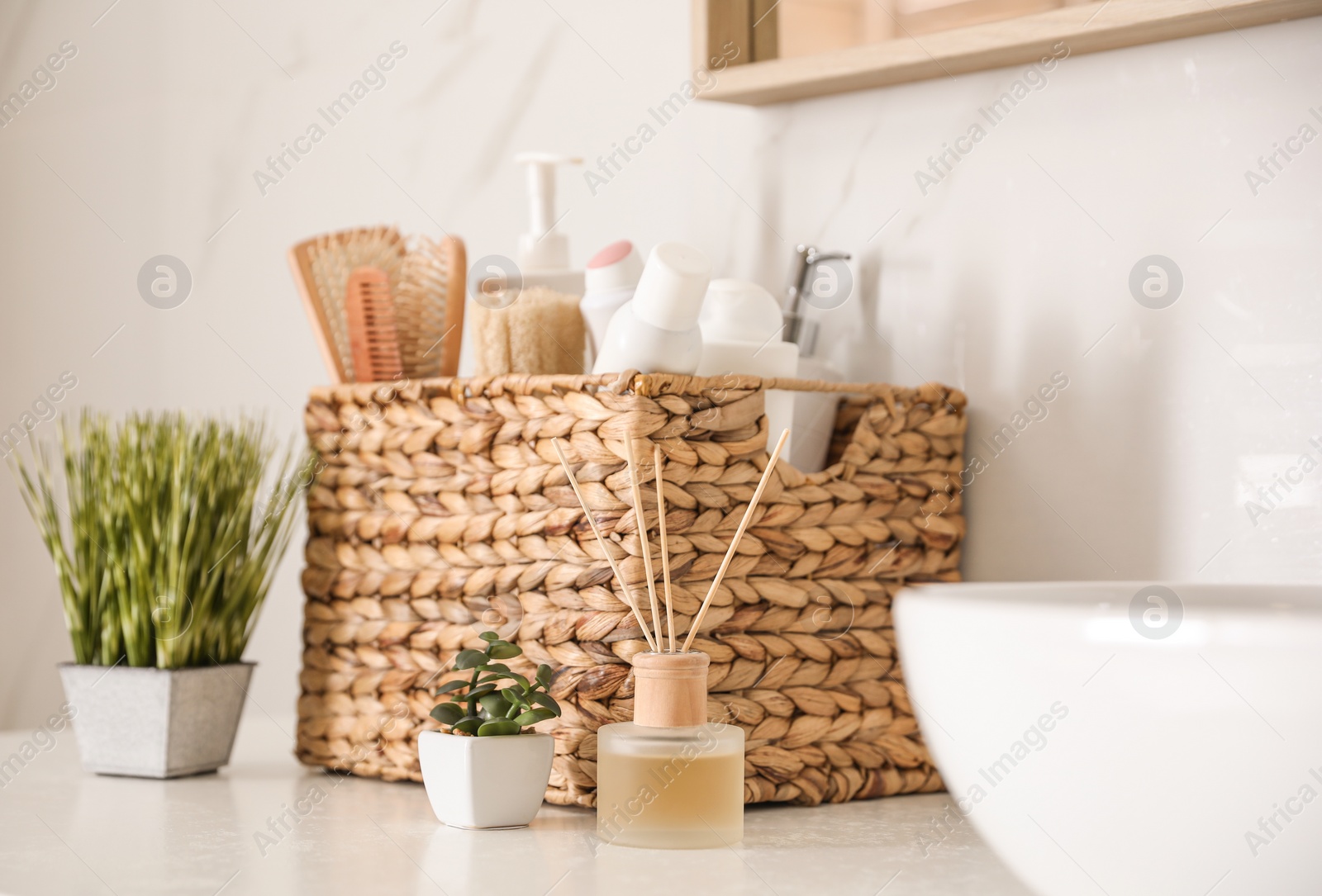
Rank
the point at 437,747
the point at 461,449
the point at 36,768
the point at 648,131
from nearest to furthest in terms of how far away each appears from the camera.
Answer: the point at 437,747 → the point at 461,449 → the point at 36,768 → the point at 648,131

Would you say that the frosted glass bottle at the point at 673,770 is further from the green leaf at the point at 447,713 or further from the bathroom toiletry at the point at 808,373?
the bathroom toiletry at the point at 808,373

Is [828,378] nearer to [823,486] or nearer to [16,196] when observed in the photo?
[823,486]

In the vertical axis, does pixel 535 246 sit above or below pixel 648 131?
below

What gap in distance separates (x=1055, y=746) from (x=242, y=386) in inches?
42.3

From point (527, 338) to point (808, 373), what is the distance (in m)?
0.20

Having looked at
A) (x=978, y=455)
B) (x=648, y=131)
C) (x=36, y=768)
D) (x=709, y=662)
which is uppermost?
(x=648, y=131)

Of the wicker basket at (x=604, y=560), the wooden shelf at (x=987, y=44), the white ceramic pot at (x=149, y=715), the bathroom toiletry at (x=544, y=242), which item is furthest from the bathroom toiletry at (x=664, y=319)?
the white ceramic pot at (x=149, y=715)

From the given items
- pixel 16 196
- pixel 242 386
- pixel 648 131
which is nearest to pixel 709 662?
pixel 648 131

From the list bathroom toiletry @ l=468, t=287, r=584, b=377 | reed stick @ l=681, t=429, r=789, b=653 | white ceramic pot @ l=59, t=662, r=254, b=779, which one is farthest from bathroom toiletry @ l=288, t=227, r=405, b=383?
reed stick @ l=681, t=429, r=789, b=653

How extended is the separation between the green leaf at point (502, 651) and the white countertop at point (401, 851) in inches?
3.9

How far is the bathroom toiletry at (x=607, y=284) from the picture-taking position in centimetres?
86

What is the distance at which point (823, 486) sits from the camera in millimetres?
833

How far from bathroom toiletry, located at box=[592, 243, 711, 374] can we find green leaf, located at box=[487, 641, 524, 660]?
174 millimetres

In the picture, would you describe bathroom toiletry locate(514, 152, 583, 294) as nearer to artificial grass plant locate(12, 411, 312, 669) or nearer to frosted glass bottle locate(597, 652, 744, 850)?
artificial grass plant locate(12, 411, 312, 669)
